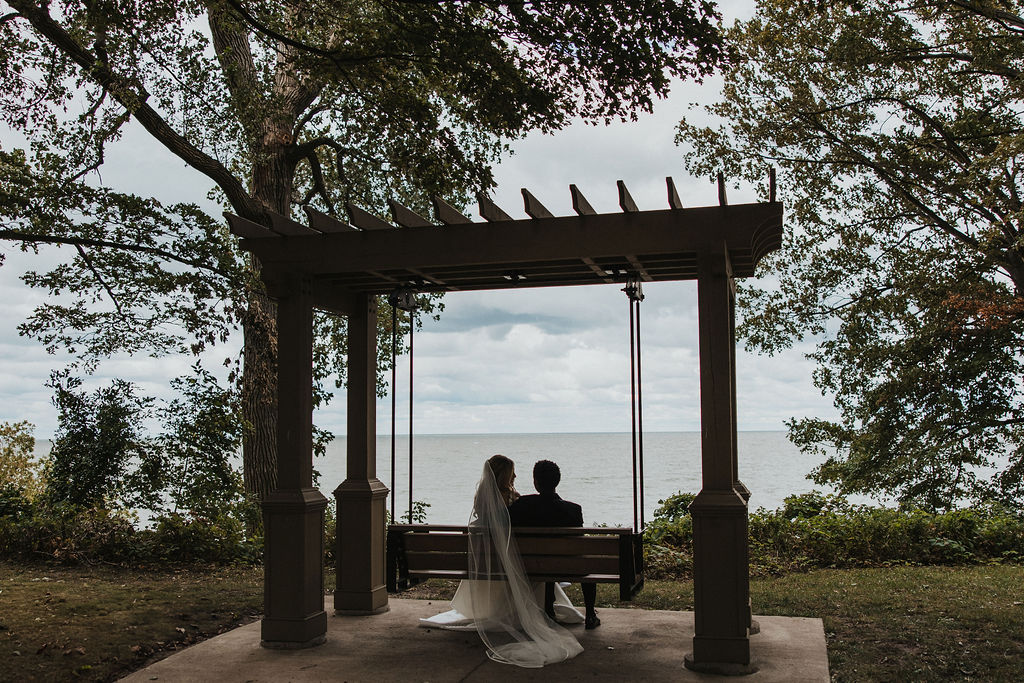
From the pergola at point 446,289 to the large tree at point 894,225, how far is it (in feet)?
20.3

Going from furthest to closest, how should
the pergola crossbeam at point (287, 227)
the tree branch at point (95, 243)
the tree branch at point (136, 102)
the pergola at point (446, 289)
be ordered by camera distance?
the tree branch at point (136, 102)
the tree branch at point (95, 243)
the pergola crossbeam at point (287, 227)
the pergola at point (446, 289)

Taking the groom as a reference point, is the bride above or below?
below

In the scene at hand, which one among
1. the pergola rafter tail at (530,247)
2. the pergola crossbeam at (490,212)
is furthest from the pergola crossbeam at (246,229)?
the pergola crossbeam at (490,212)

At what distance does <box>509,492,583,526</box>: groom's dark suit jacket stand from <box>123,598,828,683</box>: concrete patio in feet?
2.74

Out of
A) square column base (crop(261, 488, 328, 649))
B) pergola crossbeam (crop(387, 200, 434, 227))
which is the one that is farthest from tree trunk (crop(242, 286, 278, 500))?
pergola crossbeam (crop(387, 200, 434, 227))

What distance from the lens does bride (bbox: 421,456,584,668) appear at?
233 inches

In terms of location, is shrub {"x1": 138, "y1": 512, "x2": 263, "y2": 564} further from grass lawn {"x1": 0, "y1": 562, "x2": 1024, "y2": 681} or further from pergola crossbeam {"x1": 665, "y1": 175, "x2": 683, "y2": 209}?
pergola crossbeam {"x1": 665, "y1": 175, "x2": 683, "y2": 209}

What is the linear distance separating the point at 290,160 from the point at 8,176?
17.0ft

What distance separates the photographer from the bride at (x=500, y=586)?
591 cm

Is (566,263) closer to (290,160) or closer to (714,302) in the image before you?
(714,302)

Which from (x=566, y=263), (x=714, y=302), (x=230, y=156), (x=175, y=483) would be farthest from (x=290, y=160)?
(x=714, y=302)

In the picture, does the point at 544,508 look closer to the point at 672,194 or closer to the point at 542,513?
the point at 542,513

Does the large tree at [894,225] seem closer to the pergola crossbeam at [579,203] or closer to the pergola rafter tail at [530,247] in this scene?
the pergola rafter tail at [530,247]

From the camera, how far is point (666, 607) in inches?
305
